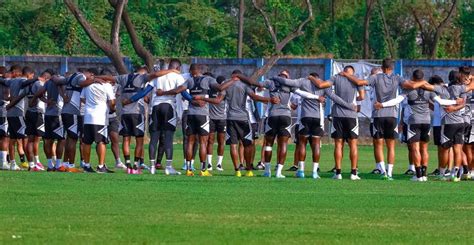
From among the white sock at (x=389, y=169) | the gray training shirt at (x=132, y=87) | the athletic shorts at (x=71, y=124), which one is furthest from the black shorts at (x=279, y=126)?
the athletic shorts at (x=71, y=124)

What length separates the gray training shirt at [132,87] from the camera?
3000 cm

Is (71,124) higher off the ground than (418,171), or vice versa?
(71,124)

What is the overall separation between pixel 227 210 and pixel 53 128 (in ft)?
35.7

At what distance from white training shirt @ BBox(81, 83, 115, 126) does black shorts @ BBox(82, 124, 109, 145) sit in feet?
0.29

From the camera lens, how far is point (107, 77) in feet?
93.9

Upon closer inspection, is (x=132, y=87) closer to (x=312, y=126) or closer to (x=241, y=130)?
(x=241, y=130)

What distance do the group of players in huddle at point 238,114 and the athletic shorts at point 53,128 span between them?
21 mm

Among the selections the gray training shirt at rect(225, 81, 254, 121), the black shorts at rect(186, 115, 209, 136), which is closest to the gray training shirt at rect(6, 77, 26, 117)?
the black shorts at rect(186, 115, 209, 136)

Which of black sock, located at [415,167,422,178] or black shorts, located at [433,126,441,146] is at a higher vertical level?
black shorts, located at [433,126,441,146]

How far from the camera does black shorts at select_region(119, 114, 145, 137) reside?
30.2 m

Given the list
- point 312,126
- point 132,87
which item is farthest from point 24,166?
point 312,126

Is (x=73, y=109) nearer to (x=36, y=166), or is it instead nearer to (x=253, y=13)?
(x=36, y=166)

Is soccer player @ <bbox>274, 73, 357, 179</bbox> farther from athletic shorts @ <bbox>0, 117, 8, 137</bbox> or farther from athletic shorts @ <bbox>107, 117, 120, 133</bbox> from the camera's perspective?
athletic shorts @ <bbox>0, 117, 8, 137</bbox>

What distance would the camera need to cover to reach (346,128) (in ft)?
90.1
